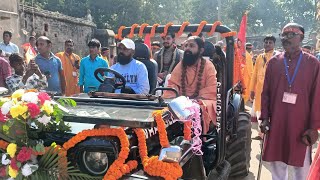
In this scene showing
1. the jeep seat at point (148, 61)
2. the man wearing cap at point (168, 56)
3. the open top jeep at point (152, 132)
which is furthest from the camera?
the man wearing cap at point (168, 56)

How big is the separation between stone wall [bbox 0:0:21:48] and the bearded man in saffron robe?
1174cm

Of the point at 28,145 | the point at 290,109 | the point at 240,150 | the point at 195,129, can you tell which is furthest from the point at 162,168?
the point at 240,150

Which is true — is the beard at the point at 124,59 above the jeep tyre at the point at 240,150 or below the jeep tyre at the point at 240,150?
above

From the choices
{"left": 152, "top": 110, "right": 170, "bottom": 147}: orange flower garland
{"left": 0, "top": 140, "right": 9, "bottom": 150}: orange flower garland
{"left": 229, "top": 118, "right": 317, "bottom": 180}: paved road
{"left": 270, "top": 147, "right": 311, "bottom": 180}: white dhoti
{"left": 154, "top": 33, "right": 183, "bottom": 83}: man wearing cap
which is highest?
{"left": 154, "top": 33, "right": 183, "bottom": 83}: man wearing cap

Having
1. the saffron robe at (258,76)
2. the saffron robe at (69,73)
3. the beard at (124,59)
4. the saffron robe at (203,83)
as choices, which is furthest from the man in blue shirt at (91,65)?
the saffron robe at (258,76)

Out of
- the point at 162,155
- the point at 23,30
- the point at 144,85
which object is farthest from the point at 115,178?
the point at 23,30

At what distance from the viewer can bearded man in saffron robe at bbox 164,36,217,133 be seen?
4.18 metres

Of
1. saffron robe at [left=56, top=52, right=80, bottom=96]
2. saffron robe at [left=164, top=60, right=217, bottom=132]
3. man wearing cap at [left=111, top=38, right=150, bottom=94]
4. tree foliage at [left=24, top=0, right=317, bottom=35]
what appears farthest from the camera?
tree foliage at [left=24, top=0, right=317, bottom=35]

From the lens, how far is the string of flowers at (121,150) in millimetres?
2250

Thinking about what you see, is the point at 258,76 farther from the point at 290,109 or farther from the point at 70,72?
the point at 70,72

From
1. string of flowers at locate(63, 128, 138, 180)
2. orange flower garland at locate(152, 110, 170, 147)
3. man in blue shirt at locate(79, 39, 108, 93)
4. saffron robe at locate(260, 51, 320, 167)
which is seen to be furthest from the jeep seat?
string of flowers at locate(63, 128, 138, 180)

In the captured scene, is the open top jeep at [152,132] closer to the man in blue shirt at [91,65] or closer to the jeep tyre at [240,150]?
the jeep tyre at [240,150]

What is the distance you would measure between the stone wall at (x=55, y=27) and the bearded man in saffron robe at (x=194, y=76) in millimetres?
13258

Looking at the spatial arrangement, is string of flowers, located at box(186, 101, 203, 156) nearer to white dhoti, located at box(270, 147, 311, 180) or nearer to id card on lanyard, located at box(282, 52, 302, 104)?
id card on lanyard, located at box(282, 52, 302, 104)
